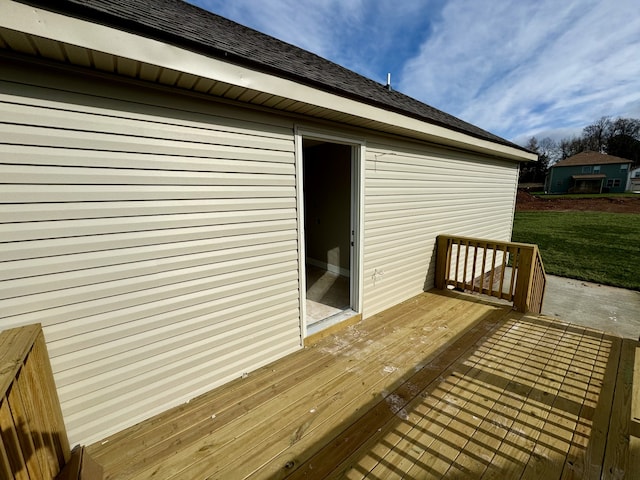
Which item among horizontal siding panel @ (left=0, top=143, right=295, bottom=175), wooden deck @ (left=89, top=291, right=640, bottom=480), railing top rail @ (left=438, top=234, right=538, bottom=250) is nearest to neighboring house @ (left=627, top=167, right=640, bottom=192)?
railing top rail @ (left=438, top=234, right=538, bottom=250)

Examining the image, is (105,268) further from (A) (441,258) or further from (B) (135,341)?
(A) (441,258)

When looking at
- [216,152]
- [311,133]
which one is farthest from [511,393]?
[216,152]

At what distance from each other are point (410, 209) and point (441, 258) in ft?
4.02

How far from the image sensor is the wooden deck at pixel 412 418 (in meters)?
1.58

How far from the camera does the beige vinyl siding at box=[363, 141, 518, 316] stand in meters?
3.43

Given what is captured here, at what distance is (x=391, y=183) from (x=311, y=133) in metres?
1.43

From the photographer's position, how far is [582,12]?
3.89 metres

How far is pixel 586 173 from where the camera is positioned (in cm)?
3266

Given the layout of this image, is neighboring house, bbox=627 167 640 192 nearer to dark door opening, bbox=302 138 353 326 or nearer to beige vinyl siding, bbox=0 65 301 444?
dark door opening, bbox=302 138 353 326

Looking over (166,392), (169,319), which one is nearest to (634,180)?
(169,319)

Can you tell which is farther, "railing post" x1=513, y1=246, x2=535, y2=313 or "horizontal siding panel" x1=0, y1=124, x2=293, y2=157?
"railing post" x1=513, y1=246, x2=535, y2=313

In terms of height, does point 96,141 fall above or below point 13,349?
above

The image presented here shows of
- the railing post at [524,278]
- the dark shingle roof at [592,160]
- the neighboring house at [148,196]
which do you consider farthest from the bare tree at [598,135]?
the neighboring house at [148,196]

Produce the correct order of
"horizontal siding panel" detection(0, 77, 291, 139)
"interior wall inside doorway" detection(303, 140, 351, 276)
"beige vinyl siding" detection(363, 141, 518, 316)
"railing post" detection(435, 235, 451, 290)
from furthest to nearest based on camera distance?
"interior wall inside doorway" detection(303, 140, 351, 276)
"railing post" detection(435, 235, 451, 290)
"beige vinyl siding" detection(363, 141, 518, 316)
"horizontal siding panel" detection(0, 77, 291, 139)
